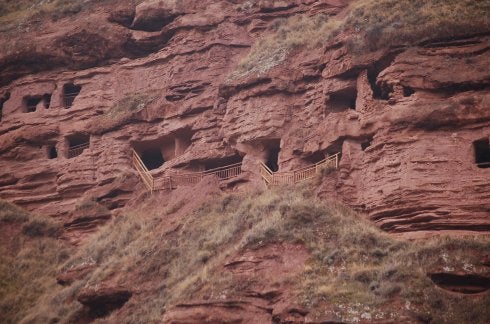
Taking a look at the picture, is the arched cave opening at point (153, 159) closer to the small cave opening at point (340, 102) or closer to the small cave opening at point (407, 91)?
the small cave opening at point (340, 102)

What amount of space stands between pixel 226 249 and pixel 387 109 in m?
7.77

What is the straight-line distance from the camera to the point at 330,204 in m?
29.8

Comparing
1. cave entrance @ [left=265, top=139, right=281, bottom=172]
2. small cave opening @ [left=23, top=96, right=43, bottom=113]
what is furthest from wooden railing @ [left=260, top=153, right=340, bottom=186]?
small cave opening @ [left=23, top=96, right=43, bottom=113]

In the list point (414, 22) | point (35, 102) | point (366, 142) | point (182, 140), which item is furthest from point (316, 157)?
point (35, 102)

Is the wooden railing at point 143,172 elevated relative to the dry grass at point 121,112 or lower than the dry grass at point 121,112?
lower

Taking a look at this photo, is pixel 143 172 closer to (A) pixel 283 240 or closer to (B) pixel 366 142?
(B) pixel 366 142

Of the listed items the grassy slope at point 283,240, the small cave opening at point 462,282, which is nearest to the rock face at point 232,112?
the grassy slope at point 283,240

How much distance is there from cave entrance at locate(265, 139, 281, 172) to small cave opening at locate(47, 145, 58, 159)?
12433 millimetres

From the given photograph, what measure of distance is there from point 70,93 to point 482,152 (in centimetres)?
2447

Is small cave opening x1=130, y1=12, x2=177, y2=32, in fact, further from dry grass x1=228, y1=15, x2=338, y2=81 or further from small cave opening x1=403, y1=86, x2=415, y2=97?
small cave opening x1=403, y1=86, x2=415, y2=97

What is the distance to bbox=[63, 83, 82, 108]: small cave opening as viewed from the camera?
4581cm

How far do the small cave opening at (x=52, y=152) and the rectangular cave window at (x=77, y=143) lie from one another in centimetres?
85

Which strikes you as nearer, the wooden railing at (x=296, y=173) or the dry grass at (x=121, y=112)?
the wooden railing at (x=296, y=173)

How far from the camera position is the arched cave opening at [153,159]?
141 feet
